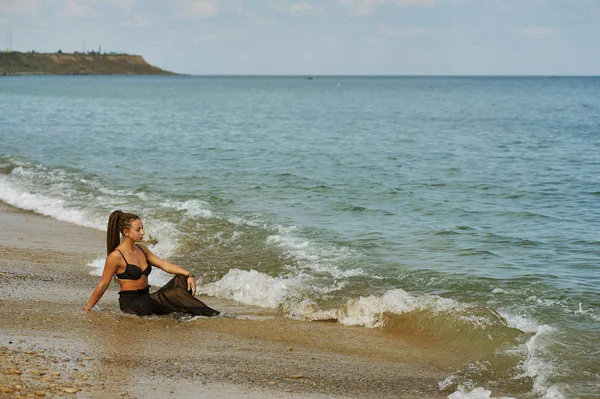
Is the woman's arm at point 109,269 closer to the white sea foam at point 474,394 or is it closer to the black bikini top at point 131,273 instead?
the black bikini top at point 131,273

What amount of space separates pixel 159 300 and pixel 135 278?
1.28ft

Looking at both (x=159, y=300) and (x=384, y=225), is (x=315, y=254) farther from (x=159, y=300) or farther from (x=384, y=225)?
(x=159, y=300)

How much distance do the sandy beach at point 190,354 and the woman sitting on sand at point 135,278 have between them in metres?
0.17

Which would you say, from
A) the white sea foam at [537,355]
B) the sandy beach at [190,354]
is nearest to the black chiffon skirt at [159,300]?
the sandy beach at [190,354]

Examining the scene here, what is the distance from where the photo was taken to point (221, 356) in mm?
7949

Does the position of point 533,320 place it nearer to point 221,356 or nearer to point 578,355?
point 578,355

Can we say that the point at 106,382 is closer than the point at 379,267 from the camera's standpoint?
Yes

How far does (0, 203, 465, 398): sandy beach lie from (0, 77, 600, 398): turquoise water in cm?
57

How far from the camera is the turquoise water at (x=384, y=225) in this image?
380 inches

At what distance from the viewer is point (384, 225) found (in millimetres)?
16953

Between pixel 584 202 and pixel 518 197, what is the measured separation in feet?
5.70

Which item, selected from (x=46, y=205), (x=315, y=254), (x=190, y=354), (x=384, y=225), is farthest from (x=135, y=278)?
(x=46, y=205)

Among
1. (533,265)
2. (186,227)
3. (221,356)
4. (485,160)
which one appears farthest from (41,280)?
(485,160)

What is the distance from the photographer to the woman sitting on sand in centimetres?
885
